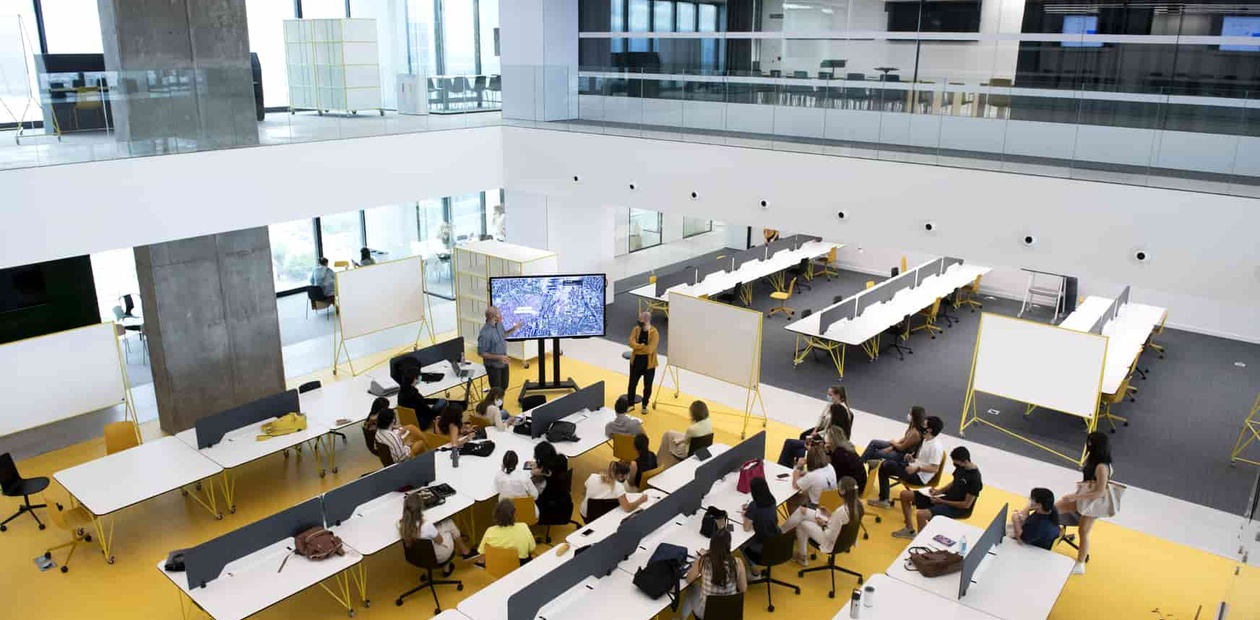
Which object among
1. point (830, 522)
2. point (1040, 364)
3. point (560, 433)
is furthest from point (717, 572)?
point (1040, 364)

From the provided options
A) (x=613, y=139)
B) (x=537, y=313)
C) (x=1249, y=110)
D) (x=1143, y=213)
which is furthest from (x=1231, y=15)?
(x=537, y=313)

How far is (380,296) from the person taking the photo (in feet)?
41.1

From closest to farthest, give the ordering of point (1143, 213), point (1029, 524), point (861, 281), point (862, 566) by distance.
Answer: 1. point (1029, 524)
2. point (862, 566)
3. point (1143, 213)
4. point (861, 281)

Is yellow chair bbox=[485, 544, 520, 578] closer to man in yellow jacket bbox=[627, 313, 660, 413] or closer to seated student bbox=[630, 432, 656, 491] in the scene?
seated student bbox=[630, 432, 656, 491]

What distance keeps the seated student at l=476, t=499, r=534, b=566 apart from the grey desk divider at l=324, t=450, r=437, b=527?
1125mm

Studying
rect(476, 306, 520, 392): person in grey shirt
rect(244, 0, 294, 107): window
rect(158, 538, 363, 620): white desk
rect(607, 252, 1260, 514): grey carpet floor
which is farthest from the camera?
rect(244, 0, 294, 107): window

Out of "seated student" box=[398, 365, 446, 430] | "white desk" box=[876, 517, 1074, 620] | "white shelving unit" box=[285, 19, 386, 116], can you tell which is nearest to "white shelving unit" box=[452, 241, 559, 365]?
"white shelving unit" box=[285, 19, 386, 116]

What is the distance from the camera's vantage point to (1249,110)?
888cm

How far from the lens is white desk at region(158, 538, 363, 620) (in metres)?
6.16

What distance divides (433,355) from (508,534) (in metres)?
4.36

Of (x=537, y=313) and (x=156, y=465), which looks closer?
(x=156, y=465)

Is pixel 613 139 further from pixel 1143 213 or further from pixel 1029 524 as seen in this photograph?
pixel 1029 524

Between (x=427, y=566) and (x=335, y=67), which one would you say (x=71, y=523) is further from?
(x=335, y=67)

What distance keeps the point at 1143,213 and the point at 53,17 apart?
14.4m
